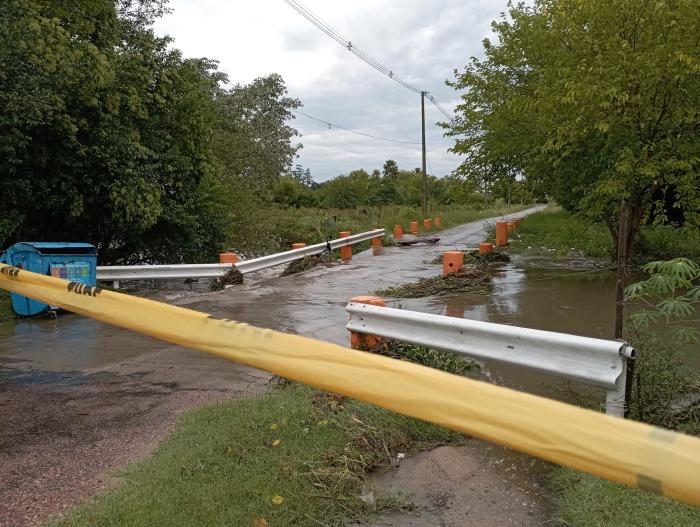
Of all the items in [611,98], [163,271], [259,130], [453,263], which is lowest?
[453,263]

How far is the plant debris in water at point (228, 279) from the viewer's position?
1149 centimetres

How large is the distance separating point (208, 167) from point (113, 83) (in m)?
3.15

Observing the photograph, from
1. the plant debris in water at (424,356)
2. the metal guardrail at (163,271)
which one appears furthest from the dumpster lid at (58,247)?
the plant debris in water at (424,356)

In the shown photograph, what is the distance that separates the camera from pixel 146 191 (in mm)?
11727

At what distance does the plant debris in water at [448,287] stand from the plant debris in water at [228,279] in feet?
9.52

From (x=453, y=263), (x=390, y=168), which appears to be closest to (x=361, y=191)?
(x=390, y=168)

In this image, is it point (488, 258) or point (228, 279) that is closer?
point (228, 279)

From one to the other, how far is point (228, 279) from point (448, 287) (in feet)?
14.5

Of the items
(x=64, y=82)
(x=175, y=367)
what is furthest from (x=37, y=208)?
(x=175, y=367)

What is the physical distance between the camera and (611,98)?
8.09m

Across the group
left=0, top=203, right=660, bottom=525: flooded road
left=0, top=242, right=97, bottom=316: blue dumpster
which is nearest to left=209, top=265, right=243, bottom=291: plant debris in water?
left=0, top=203, right=660, bottom=525: flooded road

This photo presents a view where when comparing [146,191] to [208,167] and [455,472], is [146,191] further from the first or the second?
[455,472]

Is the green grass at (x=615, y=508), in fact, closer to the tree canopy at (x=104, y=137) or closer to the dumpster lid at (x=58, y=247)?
the dumpster lid at (x=58, y=247)

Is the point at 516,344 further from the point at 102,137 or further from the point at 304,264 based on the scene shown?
the point at 304,264
